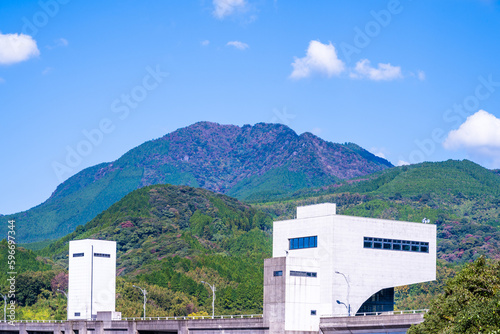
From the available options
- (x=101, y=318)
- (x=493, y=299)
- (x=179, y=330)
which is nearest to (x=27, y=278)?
(x=101, y=318)

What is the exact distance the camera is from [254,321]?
83250 millimetres

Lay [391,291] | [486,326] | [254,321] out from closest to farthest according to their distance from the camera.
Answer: [486,326], [254,321], [391,291]

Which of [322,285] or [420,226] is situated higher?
[420,226]

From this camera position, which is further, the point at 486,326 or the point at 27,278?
the point at 27,278

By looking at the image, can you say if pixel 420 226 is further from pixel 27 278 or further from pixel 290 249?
pixel 27 278

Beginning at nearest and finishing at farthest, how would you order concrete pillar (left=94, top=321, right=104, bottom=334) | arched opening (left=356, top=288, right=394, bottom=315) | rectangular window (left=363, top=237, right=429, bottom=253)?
rectangular window (left=363, top=237, right=429, bottom=253) < arched opening (left=356, top=288, right=394, bottom=315) < concrete pillar (left=94, top=321, right=104, bottom=334)

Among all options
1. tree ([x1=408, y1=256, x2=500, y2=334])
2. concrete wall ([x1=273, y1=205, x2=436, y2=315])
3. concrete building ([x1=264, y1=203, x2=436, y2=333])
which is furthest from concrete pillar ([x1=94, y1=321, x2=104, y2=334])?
tree ([x1=408, y1=256, x2=500, y2=334])

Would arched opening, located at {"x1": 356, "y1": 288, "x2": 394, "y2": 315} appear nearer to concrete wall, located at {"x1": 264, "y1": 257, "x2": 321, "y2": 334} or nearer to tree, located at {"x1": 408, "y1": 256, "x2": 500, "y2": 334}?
concrete wall, located at {"x1": 264, "y1": 257, "x2": 321, "y2": 334}

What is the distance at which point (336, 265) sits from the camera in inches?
3430

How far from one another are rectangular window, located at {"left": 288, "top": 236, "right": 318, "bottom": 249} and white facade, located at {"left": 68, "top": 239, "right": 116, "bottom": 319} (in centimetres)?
4474

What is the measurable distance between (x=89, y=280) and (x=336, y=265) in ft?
176

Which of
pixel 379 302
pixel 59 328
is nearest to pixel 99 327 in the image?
pixel 59 328

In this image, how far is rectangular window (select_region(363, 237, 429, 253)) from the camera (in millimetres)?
90750

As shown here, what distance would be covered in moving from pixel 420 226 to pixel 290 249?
1671cm
